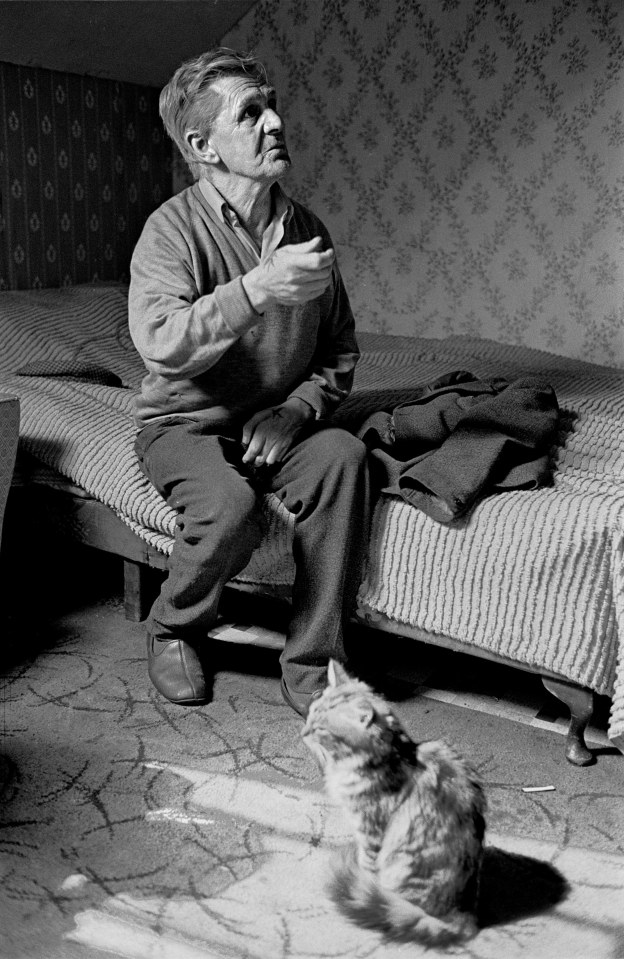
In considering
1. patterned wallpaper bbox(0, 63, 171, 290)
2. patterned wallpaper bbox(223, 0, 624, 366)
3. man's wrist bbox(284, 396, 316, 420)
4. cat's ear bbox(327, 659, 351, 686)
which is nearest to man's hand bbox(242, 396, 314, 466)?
man's wrist bbox(284, 396, 316, 420)

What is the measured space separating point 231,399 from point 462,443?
17.0 inches

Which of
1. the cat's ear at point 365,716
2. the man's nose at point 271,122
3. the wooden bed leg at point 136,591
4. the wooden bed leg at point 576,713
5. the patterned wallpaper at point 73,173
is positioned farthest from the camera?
the patterned wallpaper at point 73,173

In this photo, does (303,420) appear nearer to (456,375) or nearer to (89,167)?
(456,375)

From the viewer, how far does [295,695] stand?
1.73 meters

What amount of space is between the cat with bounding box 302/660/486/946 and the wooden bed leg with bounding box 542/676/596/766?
1.48 feet

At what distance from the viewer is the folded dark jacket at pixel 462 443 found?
5.44ft

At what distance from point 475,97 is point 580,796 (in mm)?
2503

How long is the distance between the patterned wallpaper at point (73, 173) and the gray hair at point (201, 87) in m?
1.27

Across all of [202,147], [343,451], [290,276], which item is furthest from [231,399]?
[202,147]

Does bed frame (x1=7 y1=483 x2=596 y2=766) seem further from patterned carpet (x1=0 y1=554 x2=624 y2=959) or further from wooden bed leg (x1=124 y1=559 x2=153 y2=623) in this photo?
patterned carpet (x1=0 y1=554 x2=624 y2=959)

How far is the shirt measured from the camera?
1.67 metres

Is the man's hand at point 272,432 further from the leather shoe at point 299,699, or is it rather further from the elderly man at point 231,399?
the leather shoe at point 299,699

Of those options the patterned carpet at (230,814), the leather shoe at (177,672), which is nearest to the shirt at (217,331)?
the leather shoe at (177,672)

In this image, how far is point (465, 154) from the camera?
3359 mm
